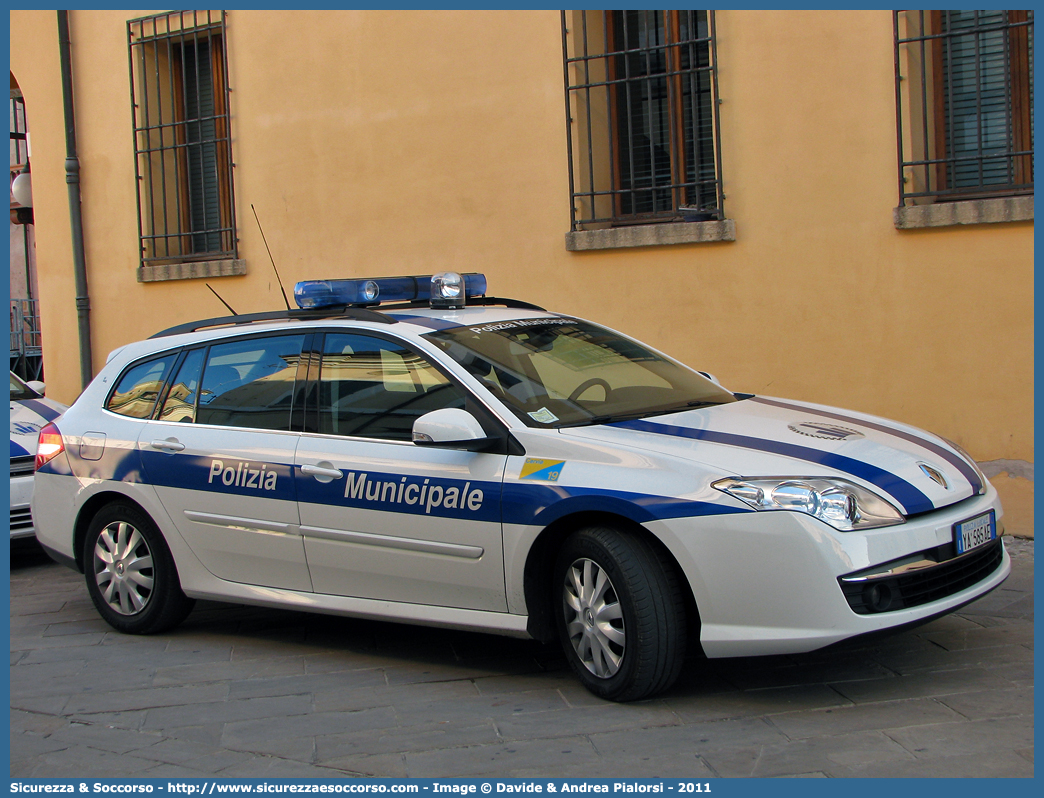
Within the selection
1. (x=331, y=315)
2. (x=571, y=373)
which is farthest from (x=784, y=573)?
(x=331, y=315)

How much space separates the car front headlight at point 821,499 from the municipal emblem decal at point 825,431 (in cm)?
48

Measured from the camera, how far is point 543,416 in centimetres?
438

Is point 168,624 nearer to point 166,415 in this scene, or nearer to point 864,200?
point 166,415

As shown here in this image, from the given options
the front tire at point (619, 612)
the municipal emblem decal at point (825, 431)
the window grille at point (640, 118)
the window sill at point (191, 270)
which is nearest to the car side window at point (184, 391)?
the front tire at point (619, 612)

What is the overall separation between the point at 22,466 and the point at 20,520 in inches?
13.5

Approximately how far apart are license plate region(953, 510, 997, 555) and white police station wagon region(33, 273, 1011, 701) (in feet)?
0.06

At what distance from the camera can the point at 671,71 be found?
804 cm

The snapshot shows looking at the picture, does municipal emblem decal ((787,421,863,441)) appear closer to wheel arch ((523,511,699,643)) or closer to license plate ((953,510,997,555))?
license plate ((953,510,997,555))

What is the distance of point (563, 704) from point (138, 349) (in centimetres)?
296

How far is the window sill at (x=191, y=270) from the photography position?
9.91 meters

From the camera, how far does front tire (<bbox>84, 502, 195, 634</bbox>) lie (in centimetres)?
534

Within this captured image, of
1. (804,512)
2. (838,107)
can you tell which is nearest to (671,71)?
(838,107)

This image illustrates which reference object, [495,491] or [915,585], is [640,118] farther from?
[915,585]

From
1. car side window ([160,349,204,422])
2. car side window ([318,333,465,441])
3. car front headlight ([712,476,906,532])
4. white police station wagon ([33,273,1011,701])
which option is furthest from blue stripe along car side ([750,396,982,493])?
car side window ([160,349,204,422])
